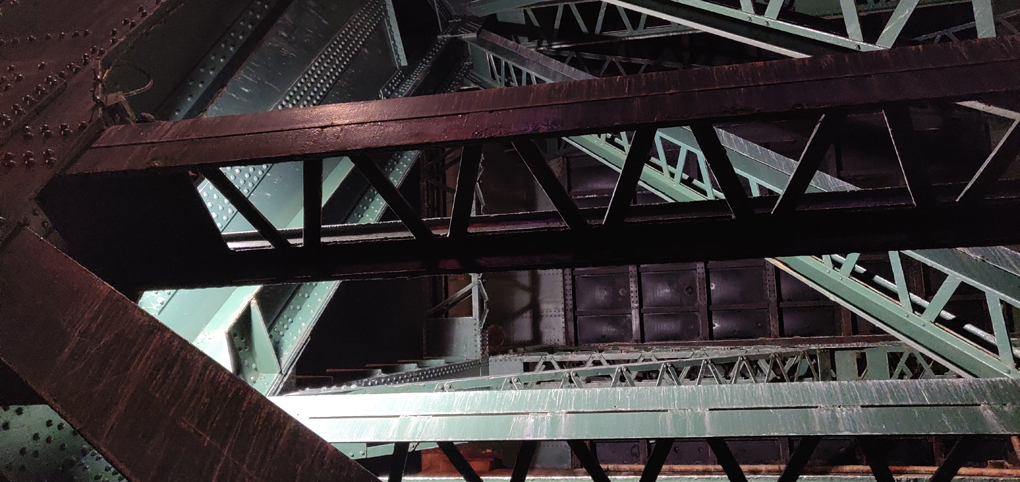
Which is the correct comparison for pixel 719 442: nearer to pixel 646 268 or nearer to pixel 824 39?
pixel 824 39

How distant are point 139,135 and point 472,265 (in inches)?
70.6

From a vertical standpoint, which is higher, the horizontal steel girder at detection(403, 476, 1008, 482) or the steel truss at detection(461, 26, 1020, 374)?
the steel truss at detection(461, 26, 1020, 374)

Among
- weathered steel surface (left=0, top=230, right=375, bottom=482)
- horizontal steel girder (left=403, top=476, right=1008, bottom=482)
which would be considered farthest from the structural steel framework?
horizontal steel girder (left=403, top=476, right=1008, bottom=482)

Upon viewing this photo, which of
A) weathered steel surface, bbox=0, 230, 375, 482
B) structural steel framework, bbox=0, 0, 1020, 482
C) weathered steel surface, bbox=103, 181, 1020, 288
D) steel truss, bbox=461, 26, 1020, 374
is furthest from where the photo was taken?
steel truss, bbox=461, 26, 1020, 374

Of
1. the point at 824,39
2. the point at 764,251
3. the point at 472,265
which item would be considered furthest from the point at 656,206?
the point at 824,39

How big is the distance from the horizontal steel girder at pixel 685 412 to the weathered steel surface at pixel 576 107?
2174 millimetres

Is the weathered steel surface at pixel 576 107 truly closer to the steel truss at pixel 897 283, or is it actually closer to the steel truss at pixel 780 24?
the steel truss at pixel 897 283

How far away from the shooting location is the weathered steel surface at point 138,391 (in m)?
1.80

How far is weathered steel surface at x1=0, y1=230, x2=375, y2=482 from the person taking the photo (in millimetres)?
1801

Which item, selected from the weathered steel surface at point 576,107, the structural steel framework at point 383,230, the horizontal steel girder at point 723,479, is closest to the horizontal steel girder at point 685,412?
the structural steel framework at point 383,230

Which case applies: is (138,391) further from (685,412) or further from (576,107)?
(685,412)

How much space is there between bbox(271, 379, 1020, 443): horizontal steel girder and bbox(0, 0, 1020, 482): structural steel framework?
0.05 feet

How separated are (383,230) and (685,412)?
7.54ft

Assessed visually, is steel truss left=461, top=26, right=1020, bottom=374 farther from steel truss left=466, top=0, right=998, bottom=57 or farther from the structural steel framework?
steel truss left=466, top=0, right=998, bottom=57
